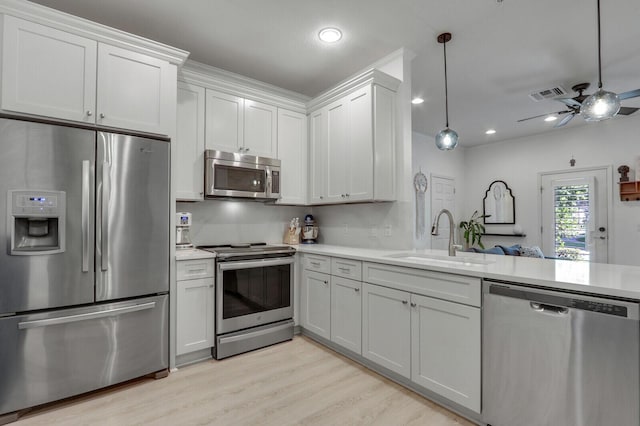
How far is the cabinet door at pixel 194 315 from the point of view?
2504 millimetres

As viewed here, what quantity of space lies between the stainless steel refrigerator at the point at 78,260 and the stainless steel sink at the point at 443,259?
1.94 meters

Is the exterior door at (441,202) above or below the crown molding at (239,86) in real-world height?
below

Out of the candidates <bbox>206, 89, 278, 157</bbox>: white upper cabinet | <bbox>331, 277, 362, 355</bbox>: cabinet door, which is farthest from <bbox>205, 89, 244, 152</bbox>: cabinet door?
<bbox>331, 277, 362, 355</bbox>: cabinet door

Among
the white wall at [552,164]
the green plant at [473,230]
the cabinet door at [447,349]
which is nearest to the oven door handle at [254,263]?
the cabinet door at [447,349]

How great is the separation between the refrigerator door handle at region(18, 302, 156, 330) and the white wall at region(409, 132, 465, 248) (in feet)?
14.8

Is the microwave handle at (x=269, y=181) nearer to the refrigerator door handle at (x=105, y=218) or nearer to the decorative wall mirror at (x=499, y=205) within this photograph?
the refrigerator door handle at (x=105, y=218)

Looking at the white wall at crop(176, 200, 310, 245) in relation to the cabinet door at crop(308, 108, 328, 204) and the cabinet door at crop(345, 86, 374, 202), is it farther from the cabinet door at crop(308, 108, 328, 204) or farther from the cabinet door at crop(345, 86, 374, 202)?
the cabinet door at crop(345, 86, 374, 202)

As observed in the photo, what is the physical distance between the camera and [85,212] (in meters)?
2.05

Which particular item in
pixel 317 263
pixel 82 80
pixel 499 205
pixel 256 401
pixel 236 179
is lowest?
pixel 256 401

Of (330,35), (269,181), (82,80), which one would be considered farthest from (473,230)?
(82,80)

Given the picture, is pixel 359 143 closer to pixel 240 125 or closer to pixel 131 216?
pixel 240 125

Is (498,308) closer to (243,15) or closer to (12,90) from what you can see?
(243,15)

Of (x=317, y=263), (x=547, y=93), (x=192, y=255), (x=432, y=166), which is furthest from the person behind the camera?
(x=432, y=166)

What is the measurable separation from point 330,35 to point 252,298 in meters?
2.47
